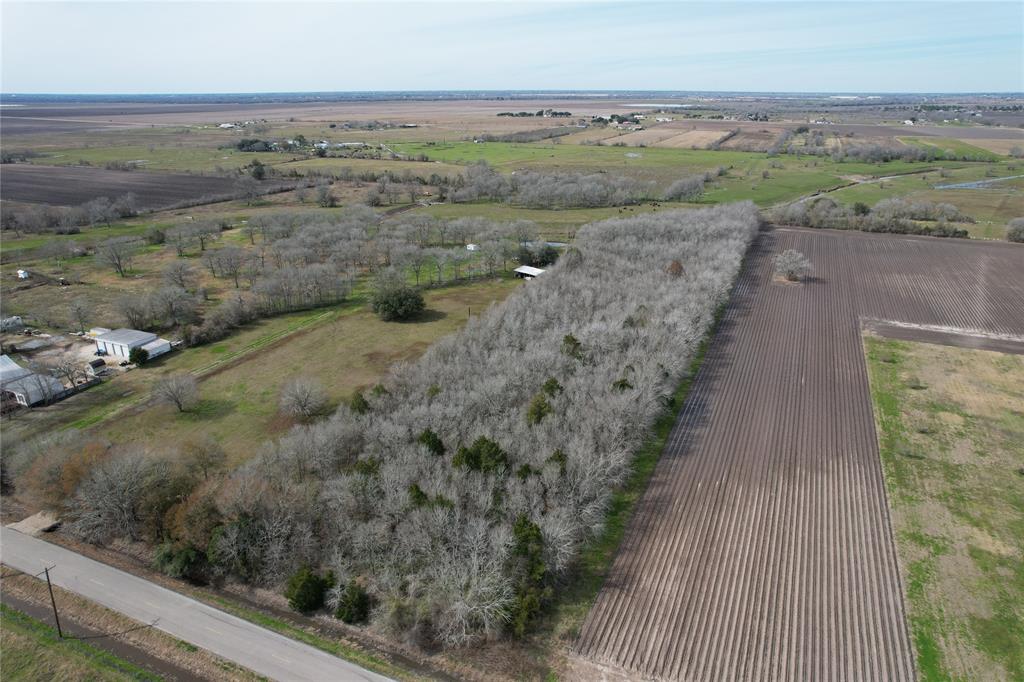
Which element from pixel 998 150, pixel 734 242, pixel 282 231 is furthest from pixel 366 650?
pixel 998 150

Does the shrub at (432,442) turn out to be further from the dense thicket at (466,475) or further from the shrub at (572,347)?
the shrub at (572,347)

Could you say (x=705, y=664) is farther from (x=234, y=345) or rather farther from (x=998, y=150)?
(x=998, y=150)

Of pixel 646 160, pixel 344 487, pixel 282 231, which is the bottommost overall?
pixel 344 487

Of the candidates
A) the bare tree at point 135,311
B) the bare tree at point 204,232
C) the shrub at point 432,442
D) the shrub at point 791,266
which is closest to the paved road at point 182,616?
the shrub at point 432,442

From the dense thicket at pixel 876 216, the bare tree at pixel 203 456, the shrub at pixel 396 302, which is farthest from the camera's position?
the dense thicket at pixel 876 216

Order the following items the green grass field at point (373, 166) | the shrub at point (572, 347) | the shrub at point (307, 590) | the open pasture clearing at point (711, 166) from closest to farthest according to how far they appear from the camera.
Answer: the shrub at point (307, 590)
the shrub at point (572, 347)
the open pasture clearing at point (711, 166)
the green grass field at point (373, 166)

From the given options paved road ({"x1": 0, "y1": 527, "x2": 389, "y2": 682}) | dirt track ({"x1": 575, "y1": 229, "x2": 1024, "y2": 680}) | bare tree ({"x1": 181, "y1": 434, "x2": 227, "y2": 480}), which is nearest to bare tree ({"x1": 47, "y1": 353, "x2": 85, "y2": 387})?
bare tree ({"x1": 181, "y1": 434, "x2": 227, "y2": 480})

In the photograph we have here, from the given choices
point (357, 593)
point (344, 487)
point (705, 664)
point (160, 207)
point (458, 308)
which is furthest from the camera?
point (160, 207)

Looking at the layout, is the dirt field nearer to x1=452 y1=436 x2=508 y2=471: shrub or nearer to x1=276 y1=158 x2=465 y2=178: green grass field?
x1=276 y1=158 x2=465 y2=178: green grass field
